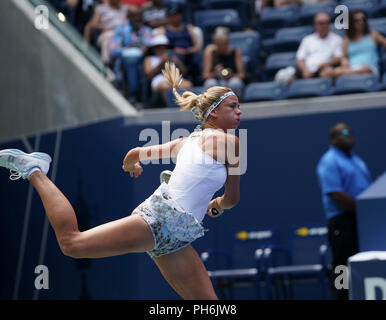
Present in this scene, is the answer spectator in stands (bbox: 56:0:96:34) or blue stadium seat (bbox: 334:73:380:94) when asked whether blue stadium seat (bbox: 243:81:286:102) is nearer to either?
blue stadium seat (bbox: 334:73:380:94)

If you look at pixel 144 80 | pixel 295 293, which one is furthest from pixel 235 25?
pixel 295 293

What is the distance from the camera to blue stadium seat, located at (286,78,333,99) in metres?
7.45

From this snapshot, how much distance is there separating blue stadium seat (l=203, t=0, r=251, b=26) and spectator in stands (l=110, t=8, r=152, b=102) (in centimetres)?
220

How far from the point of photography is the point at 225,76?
701cm

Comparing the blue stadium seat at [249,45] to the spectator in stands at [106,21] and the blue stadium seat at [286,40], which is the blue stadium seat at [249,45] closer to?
the blue stadium seat at [286,40]

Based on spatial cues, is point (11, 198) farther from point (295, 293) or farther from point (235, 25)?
point (235, 25)

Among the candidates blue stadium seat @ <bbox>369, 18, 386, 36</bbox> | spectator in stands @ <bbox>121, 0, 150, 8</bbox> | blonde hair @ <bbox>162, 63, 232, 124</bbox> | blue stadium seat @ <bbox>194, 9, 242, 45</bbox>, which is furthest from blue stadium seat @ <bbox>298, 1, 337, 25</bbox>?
blonde hair @ <bbox>162, 63, 232, 124</bbox>

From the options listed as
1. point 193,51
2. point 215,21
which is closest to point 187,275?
point 193,51

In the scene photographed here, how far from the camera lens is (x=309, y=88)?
7.44 metres

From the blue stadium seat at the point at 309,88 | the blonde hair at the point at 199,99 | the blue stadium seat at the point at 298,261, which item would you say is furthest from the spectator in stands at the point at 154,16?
the blonde hair at the point at 199,99

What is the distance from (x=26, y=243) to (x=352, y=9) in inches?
157

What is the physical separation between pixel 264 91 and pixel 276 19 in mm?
1664
